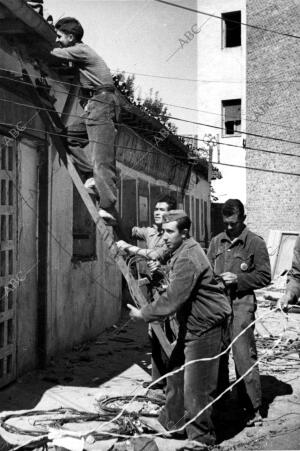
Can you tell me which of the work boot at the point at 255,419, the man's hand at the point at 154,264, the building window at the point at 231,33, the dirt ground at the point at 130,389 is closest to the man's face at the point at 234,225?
the man's hand at the point at 154,264

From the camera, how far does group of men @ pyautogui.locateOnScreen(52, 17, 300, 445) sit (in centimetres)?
455

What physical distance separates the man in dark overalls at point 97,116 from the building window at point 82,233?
124 inches

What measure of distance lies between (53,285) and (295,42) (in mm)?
18351

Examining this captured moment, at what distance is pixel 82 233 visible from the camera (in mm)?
9227

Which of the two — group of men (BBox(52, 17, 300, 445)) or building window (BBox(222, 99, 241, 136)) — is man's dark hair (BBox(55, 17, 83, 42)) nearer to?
group of men (BBox(52, 17, 300, 445))

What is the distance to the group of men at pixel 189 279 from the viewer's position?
14.9 ft

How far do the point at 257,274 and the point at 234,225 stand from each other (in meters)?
0.60

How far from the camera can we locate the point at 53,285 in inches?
298

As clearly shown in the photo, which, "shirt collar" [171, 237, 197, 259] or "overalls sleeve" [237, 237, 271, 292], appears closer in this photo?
"shirt collar" [171, 237, 197, 259]

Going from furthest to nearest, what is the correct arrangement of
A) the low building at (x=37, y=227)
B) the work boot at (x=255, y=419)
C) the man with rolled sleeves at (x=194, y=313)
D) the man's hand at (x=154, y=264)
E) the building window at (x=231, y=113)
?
the building window at (x=231, y=113), the man's hand at (x=154, y=264), the low building at (x=37, y=227), the work boot at (x=255, y=419), the man with rolled sleeves at (x=194, y=313)

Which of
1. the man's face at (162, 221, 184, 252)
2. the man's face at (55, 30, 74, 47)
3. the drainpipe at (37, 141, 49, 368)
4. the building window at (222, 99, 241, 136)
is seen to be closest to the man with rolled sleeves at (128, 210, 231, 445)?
the man's face at (162, 221, 184, 252)

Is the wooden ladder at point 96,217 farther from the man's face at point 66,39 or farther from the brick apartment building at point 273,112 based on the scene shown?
the brick apartment building at point 273,112

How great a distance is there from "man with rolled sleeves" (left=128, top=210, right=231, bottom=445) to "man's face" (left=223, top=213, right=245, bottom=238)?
120 cm

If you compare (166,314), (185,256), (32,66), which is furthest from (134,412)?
(32,66)
